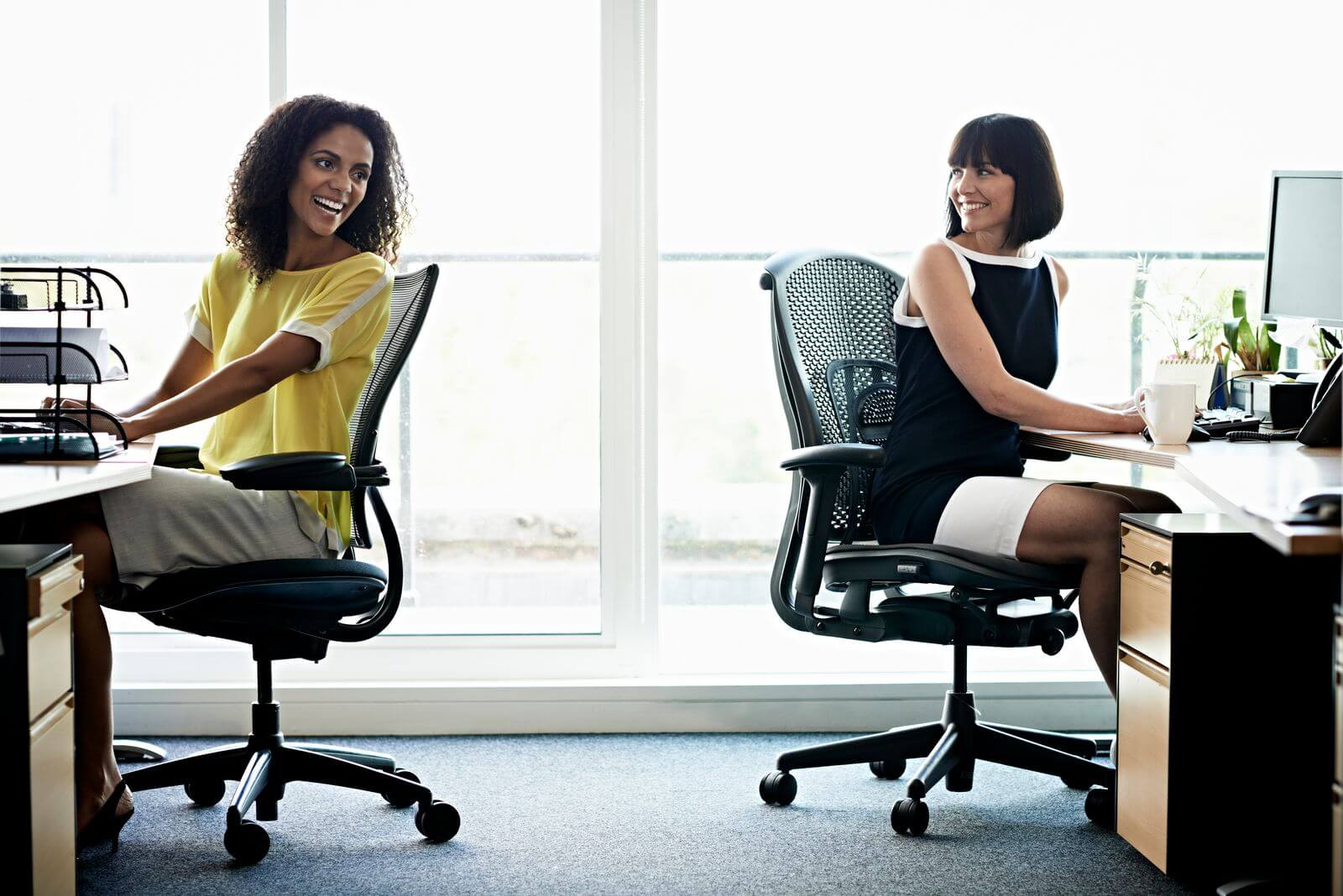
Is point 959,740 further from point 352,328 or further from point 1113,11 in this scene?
point 1113,11

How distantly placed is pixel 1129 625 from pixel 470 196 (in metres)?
1.88

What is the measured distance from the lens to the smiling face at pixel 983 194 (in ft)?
8.39

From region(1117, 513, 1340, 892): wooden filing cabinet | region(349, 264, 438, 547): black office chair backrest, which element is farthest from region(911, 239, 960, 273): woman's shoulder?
region(349, 264, 438, 547): black office chair backrest

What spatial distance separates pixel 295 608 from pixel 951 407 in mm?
1280

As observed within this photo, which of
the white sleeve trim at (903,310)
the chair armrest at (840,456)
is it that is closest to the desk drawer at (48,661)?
the chair armrest at (840,456)

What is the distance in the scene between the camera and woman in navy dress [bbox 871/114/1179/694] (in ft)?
7.59

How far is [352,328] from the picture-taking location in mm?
2385

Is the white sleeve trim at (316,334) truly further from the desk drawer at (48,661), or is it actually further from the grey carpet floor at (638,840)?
the grey carpet floor at (638,840)

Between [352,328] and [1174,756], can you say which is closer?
[1174,756]

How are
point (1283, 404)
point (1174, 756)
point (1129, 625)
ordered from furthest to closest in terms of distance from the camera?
point (1283, 404)
point (1129, 625)
point (1174, 756)

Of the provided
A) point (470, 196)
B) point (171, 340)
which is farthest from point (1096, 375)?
point (171, 340)

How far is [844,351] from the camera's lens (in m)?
2.60

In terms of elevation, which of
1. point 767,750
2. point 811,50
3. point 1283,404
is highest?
point 811,50

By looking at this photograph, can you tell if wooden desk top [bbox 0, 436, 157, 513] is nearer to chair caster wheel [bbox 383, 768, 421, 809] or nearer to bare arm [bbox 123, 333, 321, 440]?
bare arm [bbox 123, 333, 321, 440]
